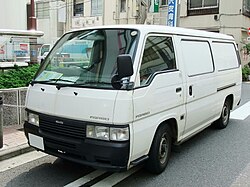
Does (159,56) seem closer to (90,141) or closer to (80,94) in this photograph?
(80,94)

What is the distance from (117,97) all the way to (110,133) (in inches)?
16.1

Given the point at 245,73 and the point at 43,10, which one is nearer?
the point at 245,73

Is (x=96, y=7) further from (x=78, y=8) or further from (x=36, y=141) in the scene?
(x=36, y=141)

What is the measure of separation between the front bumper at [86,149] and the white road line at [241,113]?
532 cm

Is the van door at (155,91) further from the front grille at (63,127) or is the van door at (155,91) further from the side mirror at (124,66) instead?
the front grille at (63,127)

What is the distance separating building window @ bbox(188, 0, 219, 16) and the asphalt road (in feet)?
52.3

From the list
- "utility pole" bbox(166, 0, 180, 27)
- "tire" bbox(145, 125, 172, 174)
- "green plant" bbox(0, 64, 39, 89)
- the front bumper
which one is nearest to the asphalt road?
"tire" bbox(145, 125, 172, 174)

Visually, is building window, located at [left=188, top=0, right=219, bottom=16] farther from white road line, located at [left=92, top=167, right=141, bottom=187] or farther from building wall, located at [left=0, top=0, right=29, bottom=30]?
white road line, located at [left=92, top=167, right=141, bottom=187]

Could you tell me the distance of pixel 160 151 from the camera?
404 centimetres

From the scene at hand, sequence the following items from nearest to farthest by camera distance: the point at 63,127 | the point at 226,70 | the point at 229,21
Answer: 1. the point at 63,127
2. the point at 226,70
3. the point at 229,21

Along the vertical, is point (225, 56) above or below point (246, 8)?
below

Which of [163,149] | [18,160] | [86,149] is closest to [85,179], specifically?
[86,149]

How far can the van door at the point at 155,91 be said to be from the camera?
3443 mm

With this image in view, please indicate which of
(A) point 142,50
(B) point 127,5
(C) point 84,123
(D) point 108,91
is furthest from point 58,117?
(B) point 127,5
